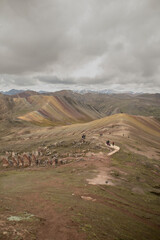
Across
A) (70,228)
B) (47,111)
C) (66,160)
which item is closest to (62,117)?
(47,111)

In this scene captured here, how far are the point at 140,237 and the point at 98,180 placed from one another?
12.0 metres

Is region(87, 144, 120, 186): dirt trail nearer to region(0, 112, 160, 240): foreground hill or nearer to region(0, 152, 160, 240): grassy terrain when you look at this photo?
region(0, 112, 160, 240): foreground hill

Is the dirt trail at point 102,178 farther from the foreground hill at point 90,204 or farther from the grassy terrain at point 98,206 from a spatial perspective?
the grassy terrain at point 98,206

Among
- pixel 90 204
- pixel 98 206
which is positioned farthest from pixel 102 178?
pixel 98 206

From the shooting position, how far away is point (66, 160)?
35188mm

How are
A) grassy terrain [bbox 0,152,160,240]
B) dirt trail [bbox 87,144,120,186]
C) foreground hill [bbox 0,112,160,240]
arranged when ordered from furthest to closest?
dirt trail [bbox 87,144,120,186] < grassy terrain [bbox 0,152,160,240] < foreground hill [bbox 0,112,160,240]

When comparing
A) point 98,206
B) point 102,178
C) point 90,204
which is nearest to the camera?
point 98,206

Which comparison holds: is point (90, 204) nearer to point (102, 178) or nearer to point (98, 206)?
point (98, 206)

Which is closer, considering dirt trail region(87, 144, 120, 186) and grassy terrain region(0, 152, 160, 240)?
grassy terrain region(0, 152, 160, 240)

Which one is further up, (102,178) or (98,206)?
(98,206)

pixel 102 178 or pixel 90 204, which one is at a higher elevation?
pixel 90 204

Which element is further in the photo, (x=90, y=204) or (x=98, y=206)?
(x=90, y=204)

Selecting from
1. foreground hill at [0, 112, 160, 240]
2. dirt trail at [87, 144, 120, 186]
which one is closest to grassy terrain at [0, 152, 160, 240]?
foreground hill at [0, 112, 160, 240]

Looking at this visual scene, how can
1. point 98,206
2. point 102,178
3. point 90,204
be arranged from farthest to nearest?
point 102,178, point 90,204, point 98,206
